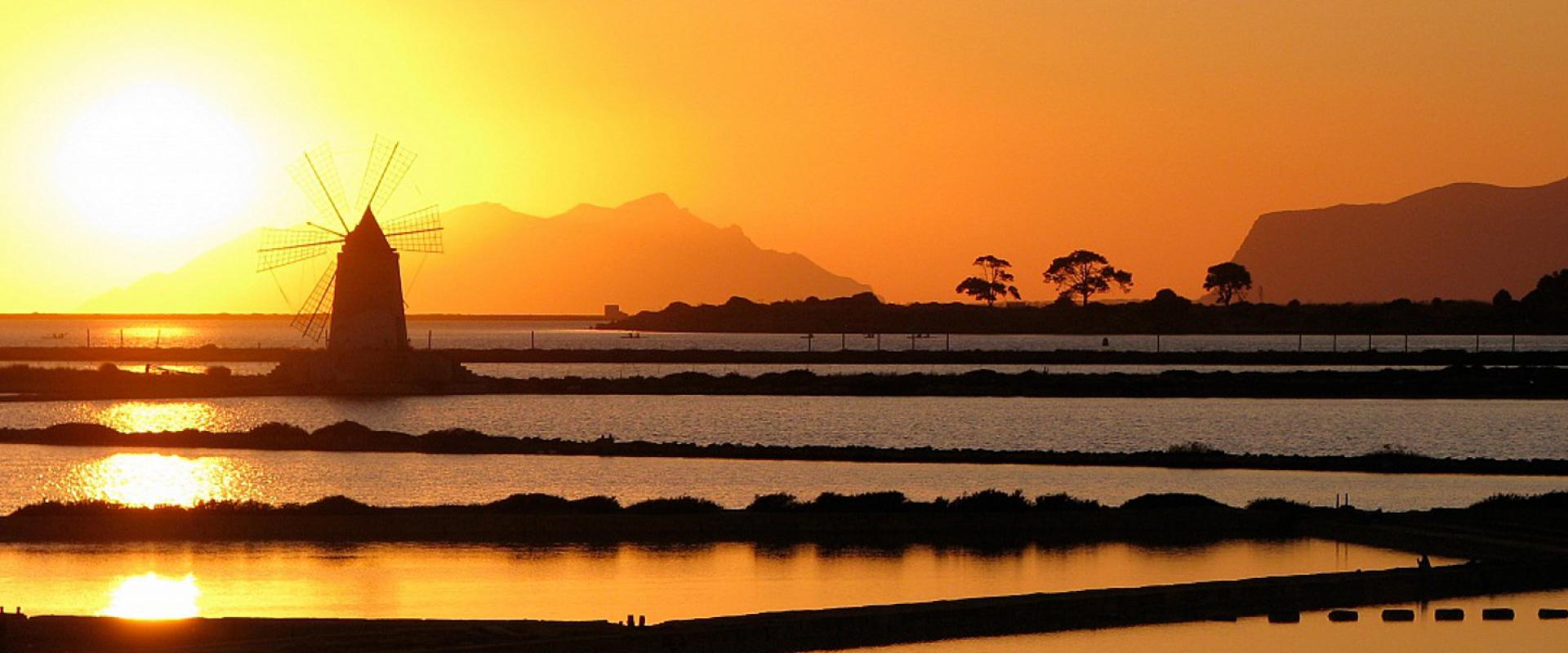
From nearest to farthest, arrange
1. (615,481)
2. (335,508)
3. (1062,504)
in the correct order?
(335,508)
(1062,504)
(615,481)

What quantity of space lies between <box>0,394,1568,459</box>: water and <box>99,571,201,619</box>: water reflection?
25.1 meters

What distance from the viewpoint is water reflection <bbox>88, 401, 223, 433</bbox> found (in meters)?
51.9

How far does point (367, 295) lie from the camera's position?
2405 inches

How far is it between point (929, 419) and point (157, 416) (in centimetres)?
2179

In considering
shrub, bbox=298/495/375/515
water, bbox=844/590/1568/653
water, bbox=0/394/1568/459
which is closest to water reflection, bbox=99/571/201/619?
shrub, bbox=298/495/375/515

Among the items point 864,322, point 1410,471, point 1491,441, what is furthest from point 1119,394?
point 864,322

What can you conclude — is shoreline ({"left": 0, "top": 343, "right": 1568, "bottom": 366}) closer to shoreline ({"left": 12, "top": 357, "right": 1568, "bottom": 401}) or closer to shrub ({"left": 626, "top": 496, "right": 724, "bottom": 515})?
shoreline ({"left": 12, "top": 357, "right": 1568, "bottom": 401})

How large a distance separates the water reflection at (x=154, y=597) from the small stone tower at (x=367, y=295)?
1604 inches

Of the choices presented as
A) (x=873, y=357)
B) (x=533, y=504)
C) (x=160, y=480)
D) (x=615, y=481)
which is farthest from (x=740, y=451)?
(x=873, y=357)

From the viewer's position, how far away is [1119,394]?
69062mm

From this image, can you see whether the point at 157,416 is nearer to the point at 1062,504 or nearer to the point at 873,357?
the point at 1062,504

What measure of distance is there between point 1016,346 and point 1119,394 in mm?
74861

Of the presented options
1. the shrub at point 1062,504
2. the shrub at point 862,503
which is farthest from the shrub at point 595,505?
the shrub at point 1062,504

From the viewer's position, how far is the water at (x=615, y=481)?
30375 mm
